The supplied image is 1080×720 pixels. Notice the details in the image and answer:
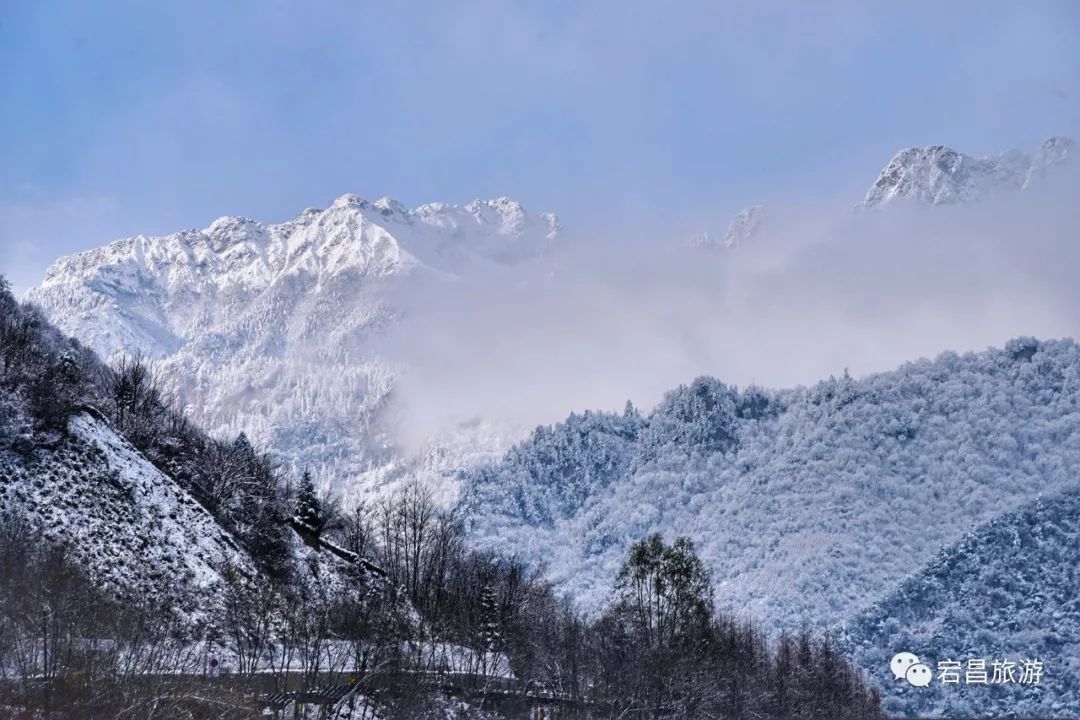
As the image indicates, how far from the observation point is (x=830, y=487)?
160 metres

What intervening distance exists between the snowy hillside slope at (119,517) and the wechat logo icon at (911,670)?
293ft

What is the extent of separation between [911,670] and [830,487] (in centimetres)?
4750

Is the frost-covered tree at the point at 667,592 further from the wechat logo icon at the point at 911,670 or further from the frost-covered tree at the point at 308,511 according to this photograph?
the wechat logo icon at the point at 911,670

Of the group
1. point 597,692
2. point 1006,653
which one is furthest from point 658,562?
point 1006,653

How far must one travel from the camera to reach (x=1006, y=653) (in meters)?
117

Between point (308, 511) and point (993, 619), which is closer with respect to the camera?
point (308, 511)

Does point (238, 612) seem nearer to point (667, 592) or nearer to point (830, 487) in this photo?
point (667, 592)

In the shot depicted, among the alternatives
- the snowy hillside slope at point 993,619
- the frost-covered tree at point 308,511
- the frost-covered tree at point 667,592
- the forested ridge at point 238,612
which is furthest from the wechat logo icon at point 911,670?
the frost-covered tree at point 308,511

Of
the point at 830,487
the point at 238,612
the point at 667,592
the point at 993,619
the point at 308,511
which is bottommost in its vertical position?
the point at 993,619

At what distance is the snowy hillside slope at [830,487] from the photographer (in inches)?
5566

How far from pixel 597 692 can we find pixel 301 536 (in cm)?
2173

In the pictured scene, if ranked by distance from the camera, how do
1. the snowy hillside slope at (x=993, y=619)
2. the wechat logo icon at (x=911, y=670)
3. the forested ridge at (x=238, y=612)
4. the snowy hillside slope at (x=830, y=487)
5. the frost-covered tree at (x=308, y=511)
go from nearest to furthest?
the forested ridge at (x=238, y=612)
the frost-covered tree at (x=308, y=511)
the snowy hillside slope at (x=993, y=619)
the wechat logo icon at (x=911, y=670)
the snowy hillside slope at (x=830, y=487)

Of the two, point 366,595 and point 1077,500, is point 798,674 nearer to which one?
point 366,595

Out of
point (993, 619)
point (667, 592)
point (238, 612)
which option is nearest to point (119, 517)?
point (238, 612)
